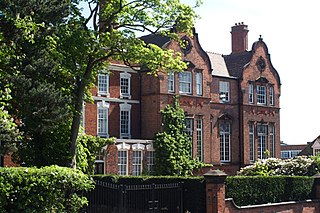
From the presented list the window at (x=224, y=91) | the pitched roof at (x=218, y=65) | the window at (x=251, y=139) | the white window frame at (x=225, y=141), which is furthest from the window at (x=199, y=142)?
the window at (x=251, y=139)

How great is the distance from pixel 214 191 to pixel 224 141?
77.7 ft

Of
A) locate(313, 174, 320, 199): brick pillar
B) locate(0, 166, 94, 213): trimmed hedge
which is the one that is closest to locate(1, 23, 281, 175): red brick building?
locate(313, 174, 320, 199): brick pillar

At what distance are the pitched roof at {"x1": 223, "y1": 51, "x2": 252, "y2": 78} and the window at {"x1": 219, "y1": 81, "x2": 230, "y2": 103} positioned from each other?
181 cm

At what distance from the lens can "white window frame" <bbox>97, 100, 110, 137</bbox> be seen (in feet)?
129

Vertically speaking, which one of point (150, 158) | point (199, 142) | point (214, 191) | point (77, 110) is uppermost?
point (77, 110)

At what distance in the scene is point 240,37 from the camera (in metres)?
52.7

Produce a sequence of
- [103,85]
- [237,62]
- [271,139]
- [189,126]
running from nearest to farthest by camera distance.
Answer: [103,85] < [189,126] < [237,62] < [271,139]

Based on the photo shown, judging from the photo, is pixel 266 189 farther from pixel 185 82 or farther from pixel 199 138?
pixel 185 82

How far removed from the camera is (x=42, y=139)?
2780 cm

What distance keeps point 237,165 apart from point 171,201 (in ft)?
79.2

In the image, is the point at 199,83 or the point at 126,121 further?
the point at 199,83

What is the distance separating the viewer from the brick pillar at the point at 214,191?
76.2 ft

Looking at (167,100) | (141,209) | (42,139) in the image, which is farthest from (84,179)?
(167,100)

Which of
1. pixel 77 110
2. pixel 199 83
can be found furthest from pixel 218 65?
pixel 77 110
